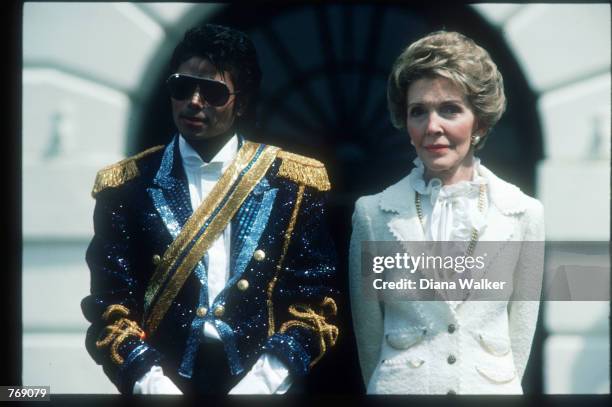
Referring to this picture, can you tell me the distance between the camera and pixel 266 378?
15.0ft

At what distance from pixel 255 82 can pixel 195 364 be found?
1.19 m

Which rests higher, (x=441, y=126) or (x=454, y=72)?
(x=454, y=72)

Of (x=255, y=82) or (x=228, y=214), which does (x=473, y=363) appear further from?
(x=255, y=82)

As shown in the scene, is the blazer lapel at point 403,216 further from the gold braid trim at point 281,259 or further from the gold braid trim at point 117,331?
the gold braid trim at point 117,331

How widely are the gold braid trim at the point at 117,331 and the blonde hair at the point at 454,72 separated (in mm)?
1359

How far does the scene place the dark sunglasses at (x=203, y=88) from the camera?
4.66m

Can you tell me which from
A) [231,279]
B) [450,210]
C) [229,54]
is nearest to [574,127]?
[450,210]

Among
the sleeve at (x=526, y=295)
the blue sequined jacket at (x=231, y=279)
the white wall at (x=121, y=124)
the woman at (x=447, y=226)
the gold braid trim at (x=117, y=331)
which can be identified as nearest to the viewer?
the gold braid trim at (x=117, y=331)

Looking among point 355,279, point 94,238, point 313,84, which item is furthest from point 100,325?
point 313,84

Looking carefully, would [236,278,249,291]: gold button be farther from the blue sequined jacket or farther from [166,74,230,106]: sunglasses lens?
[166,74,230,106]: sunglasses lens

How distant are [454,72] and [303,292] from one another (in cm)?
106

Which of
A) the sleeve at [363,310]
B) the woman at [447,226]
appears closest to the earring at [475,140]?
the woman at [447,226]

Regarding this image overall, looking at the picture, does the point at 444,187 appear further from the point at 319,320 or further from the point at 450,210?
the point at 319,320

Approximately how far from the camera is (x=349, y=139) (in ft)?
16.3
